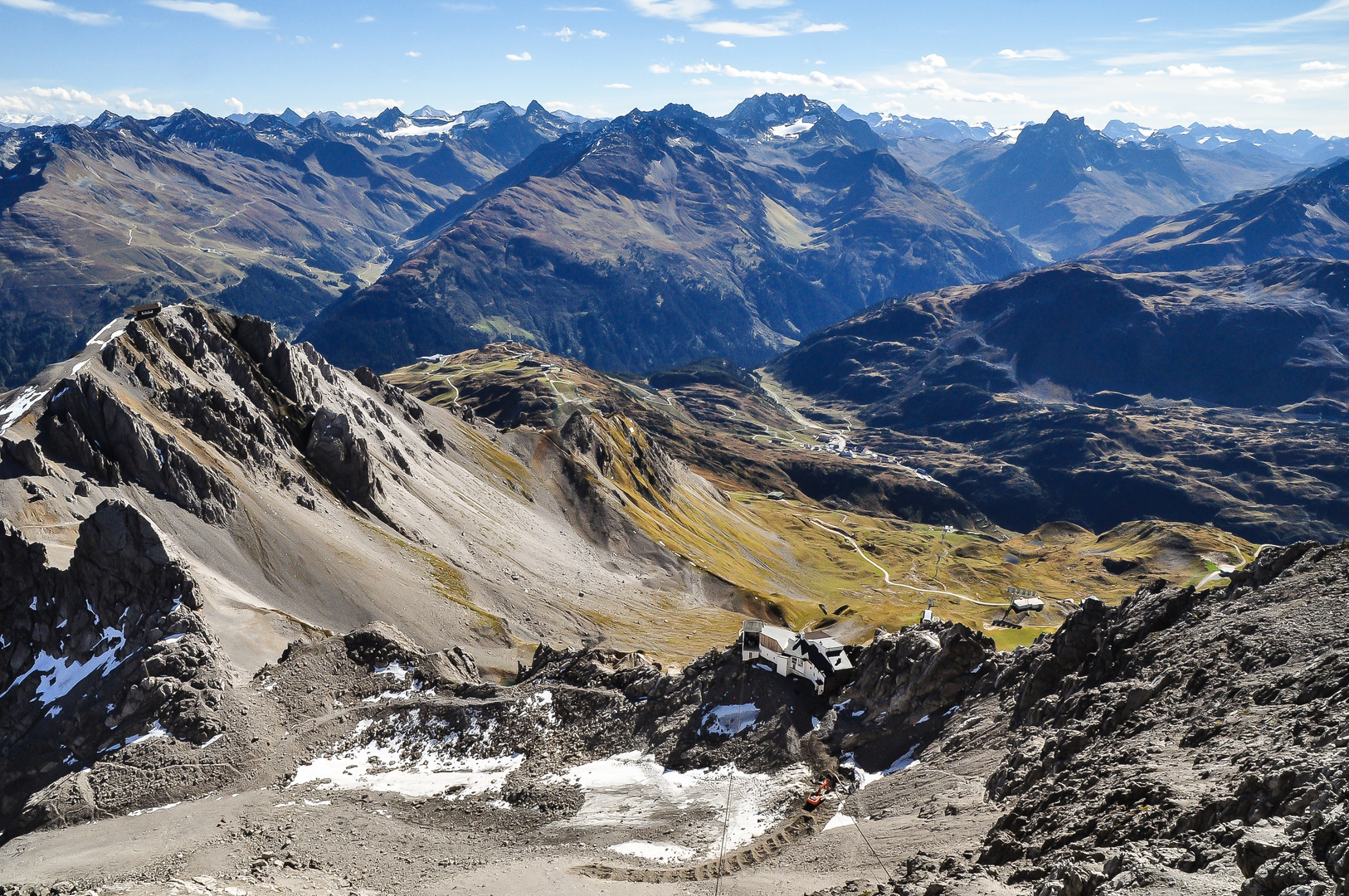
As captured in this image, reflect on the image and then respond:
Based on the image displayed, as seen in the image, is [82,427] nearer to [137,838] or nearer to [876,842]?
[137,838]

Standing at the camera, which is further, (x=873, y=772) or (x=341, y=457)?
(x=341, y=457)

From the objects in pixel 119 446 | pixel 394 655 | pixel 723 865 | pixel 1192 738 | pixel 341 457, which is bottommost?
pixel 723 865

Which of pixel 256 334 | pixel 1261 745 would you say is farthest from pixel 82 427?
pixel 1261 745

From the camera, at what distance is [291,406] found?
136 m

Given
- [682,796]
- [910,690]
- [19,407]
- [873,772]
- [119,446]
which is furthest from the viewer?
[119,446]

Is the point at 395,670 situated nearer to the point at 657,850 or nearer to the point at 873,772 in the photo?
the point at 657,850

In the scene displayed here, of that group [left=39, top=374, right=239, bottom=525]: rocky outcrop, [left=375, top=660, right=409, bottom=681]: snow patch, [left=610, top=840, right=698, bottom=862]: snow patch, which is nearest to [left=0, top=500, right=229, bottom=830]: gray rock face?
[left=375, top=660, right=409, bottom=681]: snow patch

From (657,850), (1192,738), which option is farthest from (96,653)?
(1192,738)

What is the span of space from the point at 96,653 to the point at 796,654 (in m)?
58.7

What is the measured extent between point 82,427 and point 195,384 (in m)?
24.2

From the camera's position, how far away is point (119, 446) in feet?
328

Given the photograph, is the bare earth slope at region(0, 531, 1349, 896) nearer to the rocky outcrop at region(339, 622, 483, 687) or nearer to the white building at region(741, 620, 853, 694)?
the rocky outcrop at region(339, 622, 483, 687)

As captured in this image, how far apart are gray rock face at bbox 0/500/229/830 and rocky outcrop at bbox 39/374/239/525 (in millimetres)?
18363

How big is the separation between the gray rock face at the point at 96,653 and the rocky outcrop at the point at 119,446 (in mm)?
18363
